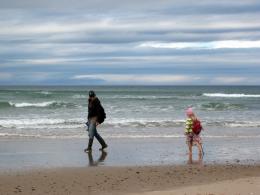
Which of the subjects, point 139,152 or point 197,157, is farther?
point 139,152

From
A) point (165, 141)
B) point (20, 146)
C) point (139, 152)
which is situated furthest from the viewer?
point (165, 141)

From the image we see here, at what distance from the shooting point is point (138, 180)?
33.0 ft

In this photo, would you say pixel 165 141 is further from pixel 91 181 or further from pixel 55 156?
pixel 91 181

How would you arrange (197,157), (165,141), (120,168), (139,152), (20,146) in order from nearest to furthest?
(120,168)
(197,157)
(139,152)
(20,146)
(165,141)

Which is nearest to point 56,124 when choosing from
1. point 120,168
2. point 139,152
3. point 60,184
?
point 139,152

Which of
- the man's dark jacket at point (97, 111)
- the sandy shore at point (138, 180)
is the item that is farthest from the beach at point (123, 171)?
the man's dark jacket at point (97, 111)

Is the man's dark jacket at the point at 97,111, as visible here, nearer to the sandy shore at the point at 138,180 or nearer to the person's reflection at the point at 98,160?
the person's reflection at the point at 98,160

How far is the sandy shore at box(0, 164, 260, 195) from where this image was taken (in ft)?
29.1

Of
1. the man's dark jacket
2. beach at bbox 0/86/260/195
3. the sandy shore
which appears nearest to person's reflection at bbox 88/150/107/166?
beach at bbox 0/86/260/195

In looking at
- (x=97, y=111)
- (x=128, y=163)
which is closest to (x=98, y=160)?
(x=128, y=163)

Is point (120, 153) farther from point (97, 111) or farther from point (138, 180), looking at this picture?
point (138, 180)

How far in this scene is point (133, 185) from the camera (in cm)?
965

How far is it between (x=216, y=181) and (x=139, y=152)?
14.3 ft

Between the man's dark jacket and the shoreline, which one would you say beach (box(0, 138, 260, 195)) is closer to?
the shoreline
